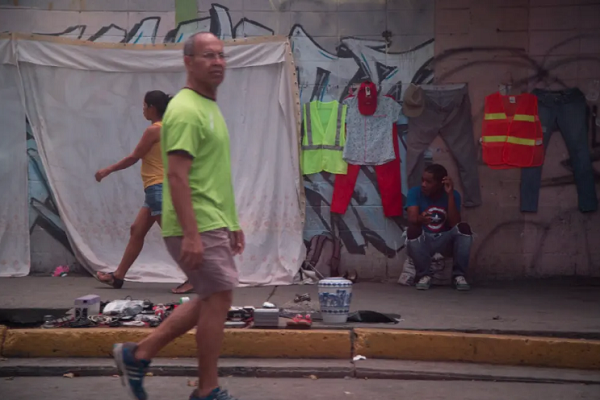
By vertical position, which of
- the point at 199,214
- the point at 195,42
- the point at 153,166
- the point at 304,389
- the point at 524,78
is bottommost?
the point at 304,389

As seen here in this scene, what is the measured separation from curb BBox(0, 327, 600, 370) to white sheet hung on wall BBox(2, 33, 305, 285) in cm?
273

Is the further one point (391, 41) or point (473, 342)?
point (391, 41)

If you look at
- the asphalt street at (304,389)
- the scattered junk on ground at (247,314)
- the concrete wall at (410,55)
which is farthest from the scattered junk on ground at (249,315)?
the concrete wall at (410,55)

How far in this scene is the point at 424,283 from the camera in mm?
8719

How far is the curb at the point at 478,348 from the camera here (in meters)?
6.20

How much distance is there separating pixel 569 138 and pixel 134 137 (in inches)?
176

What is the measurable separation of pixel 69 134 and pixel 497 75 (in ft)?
14.7

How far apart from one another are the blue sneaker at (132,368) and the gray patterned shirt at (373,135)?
484cm

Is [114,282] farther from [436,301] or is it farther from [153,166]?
[436,301]

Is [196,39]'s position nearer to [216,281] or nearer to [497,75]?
[216,281]

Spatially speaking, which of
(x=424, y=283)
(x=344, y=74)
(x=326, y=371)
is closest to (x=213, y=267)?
(x=326, y=371)

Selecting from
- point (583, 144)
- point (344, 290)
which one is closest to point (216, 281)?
point (344, 290)

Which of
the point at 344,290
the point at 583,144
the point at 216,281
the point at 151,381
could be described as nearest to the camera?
the point at 216,281

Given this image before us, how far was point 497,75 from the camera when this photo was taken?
30.0ft
